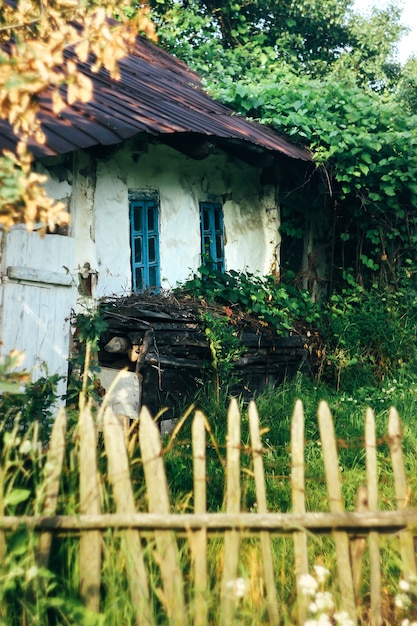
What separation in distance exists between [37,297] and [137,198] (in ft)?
6.96

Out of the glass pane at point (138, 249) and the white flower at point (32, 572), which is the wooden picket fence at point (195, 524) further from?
the glass pane at point (138, 249)

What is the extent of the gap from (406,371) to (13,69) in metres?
7.30

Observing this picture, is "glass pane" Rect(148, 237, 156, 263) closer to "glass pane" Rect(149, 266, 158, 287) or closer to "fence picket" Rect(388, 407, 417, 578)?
"glass pane" Rect(149, 266, 158, 287)

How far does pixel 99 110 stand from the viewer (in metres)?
6.74

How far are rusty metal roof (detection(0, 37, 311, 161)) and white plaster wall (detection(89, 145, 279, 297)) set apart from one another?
19.6 inches

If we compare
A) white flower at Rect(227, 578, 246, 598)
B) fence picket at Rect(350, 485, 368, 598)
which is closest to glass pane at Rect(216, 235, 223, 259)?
fence picket at Rect(350, 485, 368, 598)

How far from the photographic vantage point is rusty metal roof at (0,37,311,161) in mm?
5941

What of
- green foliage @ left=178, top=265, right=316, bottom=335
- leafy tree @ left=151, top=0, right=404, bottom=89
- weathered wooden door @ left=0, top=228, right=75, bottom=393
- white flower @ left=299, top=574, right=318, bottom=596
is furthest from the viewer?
leafy tree @ left=151, top=0, right=404, bottom=89

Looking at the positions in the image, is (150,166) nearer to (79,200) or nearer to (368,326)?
(79,200)

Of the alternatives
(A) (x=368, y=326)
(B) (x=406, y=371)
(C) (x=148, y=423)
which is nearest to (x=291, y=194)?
(A) (x=368, y=326)

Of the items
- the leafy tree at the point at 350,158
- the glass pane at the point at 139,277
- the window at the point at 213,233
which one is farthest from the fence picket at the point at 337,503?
the leafy tree at the point at 350,158

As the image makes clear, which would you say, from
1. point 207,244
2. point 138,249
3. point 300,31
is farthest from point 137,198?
point 300,31

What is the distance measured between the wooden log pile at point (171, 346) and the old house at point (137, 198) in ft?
1.33

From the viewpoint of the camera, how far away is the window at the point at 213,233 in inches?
351
